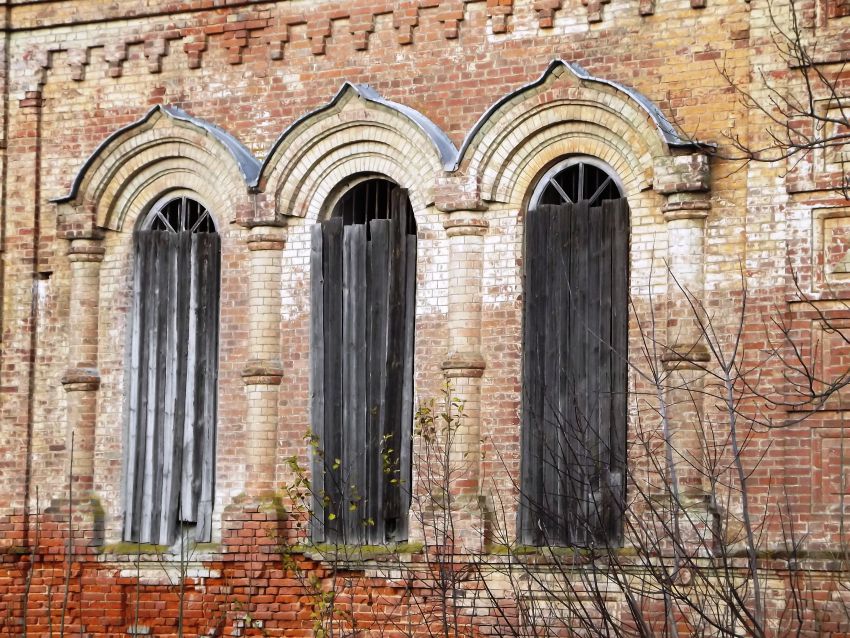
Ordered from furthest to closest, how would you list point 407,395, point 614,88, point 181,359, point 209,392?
point 181,359 → point 209,392 → point 407,395 → point 614,88

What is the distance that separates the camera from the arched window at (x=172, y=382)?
15.0 metres

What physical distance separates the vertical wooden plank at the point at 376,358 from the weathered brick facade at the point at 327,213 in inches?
17.2

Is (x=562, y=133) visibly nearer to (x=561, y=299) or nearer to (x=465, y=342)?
(x=561, y=299)

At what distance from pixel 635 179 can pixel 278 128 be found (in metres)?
3.52

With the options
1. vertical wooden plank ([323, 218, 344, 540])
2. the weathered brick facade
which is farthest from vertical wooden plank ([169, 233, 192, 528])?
vertical wooden plank ([323, 218, 344, 540])

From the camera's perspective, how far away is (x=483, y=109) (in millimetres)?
13984

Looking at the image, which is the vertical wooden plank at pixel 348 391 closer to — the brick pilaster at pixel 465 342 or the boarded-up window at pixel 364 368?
the boarded-up window at pixel 364 368

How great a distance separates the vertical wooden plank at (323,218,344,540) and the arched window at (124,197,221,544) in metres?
1.19

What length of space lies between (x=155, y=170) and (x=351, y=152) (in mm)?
2132

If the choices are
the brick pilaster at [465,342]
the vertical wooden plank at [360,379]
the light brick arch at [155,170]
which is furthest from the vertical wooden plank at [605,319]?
the light brick arch at [155,170]

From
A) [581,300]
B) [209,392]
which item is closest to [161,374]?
[209,392]

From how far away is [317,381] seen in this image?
570 inches

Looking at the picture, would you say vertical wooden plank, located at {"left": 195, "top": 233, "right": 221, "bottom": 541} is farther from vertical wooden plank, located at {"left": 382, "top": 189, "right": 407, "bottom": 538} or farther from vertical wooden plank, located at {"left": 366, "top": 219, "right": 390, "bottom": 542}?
vertical wooden plank, located at {"left": 382, "top": 189, "right": 407, "bottom": 538}

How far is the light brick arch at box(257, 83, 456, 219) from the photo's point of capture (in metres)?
14.1
